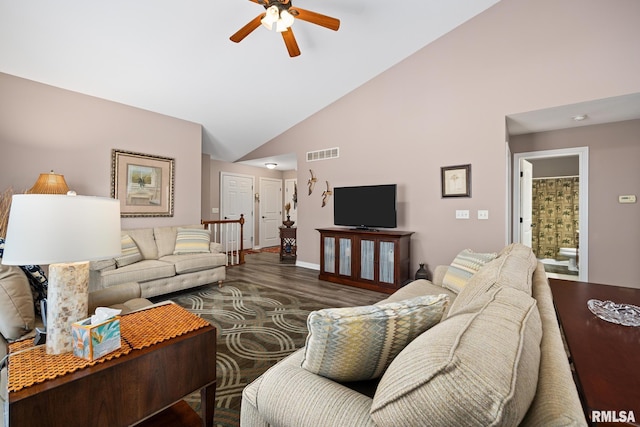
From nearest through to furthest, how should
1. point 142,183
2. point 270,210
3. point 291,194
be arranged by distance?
point 142,183, point 270,210, point 291,194

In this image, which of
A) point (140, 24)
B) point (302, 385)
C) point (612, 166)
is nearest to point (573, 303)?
point (302, 385)

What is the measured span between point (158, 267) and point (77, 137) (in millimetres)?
2088

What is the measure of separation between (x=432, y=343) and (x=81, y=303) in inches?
55.5

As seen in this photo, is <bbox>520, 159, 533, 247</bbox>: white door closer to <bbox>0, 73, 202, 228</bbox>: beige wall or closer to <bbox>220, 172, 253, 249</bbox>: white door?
<bbox>0, 73, 202, 228</bbox>: beige wall

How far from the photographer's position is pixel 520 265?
4.89 feet

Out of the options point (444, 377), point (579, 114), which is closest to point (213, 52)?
point (444, 377)

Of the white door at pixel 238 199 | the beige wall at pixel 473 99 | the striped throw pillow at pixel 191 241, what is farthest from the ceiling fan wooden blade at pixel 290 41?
the white door at pixel 238 199

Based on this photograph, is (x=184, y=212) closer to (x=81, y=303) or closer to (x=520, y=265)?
(x=81, y=303)

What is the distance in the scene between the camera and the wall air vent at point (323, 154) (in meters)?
4.98

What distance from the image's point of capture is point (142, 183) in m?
4.35

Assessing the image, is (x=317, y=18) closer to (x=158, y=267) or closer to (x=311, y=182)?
(x=311, y=182)

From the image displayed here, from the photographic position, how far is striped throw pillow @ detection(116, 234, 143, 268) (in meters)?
3.44

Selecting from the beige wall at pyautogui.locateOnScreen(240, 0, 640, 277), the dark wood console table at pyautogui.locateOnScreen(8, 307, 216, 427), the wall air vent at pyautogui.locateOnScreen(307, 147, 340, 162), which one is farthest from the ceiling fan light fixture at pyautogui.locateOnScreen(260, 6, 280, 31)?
the wall air vent at pyautogui.locateOnScreen(307, 147, 340, 162)

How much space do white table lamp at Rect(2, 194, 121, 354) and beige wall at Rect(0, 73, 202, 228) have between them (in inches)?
129
